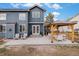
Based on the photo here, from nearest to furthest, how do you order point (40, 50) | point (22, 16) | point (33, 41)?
point (40, 50), point (33, 41), point (22, 16)

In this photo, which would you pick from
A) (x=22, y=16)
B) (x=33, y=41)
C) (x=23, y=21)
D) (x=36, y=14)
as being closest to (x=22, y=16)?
(x=22, y=16)

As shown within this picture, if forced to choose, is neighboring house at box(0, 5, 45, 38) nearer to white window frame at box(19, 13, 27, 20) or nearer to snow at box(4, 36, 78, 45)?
white window frame at box(19, 13, 27, 20)

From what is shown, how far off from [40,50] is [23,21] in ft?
17.3

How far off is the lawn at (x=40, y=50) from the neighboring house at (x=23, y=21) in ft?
10.8

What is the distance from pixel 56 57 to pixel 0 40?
5.30 meters

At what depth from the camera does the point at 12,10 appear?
19.2m

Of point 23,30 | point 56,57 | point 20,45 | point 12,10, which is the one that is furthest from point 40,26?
→ point 56,57

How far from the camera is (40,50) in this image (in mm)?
15406

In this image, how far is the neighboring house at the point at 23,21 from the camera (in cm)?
1908

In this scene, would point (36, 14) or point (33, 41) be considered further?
point (36, 14)

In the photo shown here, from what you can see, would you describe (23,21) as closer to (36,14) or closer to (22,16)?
(22,16)

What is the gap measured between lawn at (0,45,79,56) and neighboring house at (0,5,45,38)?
3286mm

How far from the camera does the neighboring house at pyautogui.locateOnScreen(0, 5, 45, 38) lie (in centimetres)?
1908

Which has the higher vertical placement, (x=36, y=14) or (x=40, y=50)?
(x=36, y=14)
